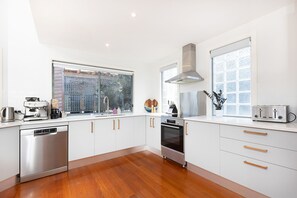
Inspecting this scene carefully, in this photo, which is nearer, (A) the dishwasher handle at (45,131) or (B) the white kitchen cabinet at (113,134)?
(A) the dishwasher handle at (45,131)

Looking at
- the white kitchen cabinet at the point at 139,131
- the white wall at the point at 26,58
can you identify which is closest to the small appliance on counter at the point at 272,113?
the white kitchen cabinet at the point at 139,131

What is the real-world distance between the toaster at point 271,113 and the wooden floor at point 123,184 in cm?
104

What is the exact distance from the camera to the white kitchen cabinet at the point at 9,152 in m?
1.83

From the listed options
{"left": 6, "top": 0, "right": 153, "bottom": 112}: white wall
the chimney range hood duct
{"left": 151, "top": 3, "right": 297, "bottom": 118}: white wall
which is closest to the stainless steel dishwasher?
{"left": 6, "top": 0, "right": 153, "bottom": 112}: white wall

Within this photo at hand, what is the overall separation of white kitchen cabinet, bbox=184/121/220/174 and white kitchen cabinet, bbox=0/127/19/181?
2611 millimetres

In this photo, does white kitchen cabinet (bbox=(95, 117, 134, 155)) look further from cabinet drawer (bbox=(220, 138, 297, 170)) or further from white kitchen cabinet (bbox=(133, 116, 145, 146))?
cabinet drawer (bbox=(220, 138, 297, 170))

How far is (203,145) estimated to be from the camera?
2145mm

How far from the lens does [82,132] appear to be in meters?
2.61

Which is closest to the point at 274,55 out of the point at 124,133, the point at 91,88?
the point at 124,133

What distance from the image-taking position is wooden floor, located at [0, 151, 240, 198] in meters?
1.79

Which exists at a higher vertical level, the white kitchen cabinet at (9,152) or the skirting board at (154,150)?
the white kitchen cabinet at (9,152)

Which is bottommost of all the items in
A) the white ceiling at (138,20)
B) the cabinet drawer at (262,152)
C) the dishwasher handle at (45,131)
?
the cabinet drawer at (262,152)

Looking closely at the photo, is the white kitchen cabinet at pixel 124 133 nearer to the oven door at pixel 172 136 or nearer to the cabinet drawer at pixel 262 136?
the oven door at pixel 172 136

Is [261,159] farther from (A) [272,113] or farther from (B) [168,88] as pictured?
(B) [168,88]
